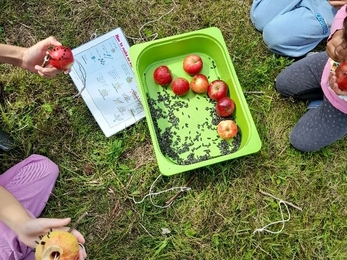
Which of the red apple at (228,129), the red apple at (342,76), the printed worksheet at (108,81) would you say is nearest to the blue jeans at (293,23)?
the red apple at (228,129)

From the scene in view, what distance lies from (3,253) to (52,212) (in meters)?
0.41

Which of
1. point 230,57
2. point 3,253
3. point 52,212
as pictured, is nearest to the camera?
point 3,253

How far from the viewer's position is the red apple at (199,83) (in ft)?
8.32

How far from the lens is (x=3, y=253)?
6.88 ft

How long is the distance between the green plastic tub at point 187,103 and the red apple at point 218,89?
46 millimetres

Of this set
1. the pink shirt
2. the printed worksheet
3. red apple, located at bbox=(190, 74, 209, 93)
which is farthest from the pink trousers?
the pink shirt

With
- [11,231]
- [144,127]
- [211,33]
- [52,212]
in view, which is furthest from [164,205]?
[211,33]

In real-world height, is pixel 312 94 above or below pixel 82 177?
below

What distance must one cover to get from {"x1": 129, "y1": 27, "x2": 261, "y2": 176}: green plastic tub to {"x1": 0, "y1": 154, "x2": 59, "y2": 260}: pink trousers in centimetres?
66

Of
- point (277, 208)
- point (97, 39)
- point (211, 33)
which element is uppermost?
point (97, 39)

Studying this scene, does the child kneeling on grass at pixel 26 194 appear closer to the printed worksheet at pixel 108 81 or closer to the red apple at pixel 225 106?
the printed worksheet at pixel 108 81

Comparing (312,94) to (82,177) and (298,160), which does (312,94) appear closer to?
(298,160)

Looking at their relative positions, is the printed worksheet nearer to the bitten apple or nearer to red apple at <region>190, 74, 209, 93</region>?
red apple at <region>190, 74, 209, 93</region>

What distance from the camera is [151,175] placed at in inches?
100
